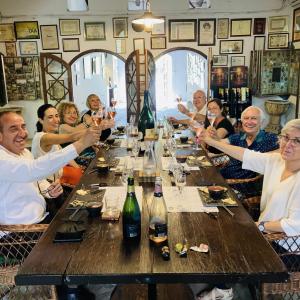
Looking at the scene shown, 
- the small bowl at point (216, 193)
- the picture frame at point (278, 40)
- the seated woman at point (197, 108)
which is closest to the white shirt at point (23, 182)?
the small bowl at point (216, 193)

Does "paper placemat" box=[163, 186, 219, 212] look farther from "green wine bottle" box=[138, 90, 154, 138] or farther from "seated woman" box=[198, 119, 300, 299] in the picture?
"green wine bottle" box=[138, 90, 154, 138]

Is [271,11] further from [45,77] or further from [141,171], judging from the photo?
[141,171]

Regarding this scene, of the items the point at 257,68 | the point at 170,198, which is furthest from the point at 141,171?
the point at 257,68

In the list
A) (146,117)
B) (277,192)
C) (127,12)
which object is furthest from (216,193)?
(127,12)

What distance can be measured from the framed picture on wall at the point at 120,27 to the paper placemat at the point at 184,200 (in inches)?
211

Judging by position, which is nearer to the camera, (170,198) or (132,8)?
(170,198)

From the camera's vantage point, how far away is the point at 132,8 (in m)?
6.77

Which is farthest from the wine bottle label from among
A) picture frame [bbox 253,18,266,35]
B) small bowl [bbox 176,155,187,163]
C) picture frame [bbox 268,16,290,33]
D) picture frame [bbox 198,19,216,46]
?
picture frame [bbox 268,16,290,33]

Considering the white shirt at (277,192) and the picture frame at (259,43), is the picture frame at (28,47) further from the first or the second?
the white shirt at (277,192)

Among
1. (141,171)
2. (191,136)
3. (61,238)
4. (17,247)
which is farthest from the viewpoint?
(191,136)

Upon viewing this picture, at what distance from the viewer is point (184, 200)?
1.98 meters

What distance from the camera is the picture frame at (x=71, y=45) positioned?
22.7 feet

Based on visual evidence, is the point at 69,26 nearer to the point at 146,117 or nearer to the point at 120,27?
the point at 120,27

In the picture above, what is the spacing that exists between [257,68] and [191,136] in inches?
131
